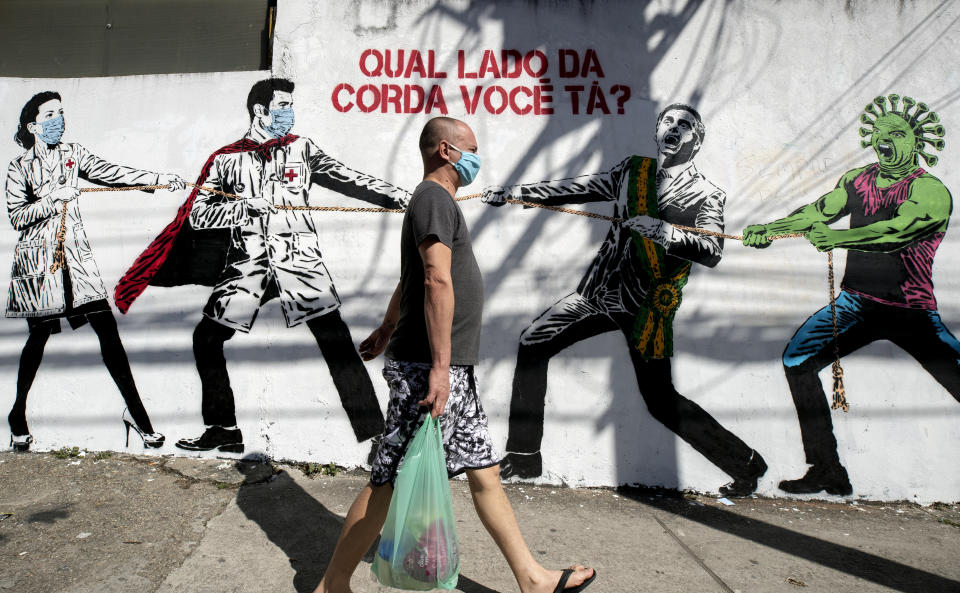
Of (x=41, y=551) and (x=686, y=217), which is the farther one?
(x=686, y=217)

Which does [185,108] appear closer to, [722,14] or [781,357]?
[722,14]

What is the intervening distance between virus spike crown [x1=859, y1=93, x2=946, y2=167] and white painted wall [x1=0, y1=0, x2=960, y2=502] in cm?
5

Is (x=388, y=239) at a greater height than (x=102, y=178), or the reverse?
(x=102, y=178)

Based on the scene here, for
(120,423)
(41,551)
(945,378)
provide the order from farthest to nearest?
(120,423), (945,378), (41,551)

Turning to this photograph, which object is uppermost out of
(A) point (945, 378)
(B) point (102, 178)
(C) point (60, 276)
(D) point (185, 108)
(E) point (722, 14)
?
(E) point (722, 14)

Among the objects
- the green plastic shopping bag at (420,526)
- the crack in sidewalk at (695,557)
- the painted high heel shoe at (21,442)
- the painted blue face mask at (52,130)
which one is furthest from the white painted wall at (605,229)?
the green plastic shopping bag at (420,526)

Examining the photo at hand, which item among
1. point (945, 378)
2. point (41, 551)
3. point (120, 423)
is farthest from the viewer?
point (120, 423)

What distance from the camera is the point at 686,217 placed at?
3.54 m

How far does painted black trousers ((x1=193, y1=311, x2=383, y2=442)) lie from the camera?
11.8ft

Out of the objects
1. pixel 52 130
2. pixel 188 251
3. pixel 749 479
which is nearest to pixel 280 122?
pixel 188 251

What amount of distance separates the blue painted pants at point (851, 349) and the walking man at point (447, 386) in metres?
1.98

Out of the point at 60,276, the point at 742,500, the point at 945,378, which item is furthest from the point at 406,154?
the point at 945,378

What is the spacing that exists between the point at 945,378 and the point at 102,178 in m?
5.12

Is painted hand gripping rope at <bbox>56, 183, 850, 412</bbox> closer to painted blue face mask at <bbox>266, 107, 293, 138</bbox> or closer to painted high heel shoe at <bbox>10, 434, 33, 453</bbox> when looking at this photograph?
painted blue face mask at <bbox>266, 107, 293, 138</bbox>
